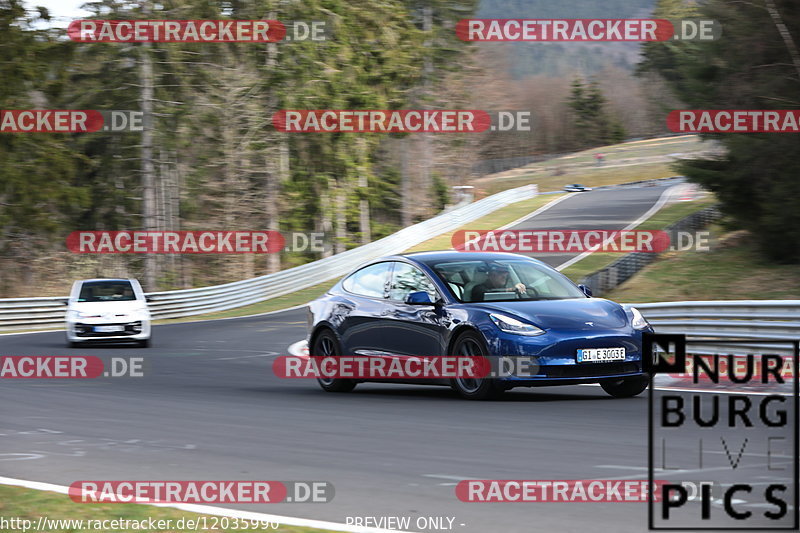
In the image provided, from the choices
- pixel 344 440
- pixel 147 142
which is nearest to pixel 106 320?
pixel 344 440

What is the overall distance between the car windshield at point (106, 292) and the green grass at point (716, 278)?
11.8 m

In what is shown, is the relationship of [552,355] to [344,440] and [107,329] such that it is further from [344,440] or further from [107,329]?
[107,329]

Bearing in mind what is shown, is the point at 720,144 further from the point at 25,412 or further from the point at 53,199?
the point at 53,199

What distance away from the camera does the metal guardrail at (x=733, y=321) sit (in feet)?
50.4

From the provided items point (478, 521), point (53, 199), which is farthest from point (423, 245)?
point (478, 521)

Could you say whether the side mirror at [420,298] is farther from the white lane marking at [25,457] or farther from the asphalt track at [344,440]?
the white lane marking at [25,457]

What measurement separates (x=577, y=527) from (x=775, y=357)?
1.26 m

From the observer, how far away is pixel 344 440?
9625 mm

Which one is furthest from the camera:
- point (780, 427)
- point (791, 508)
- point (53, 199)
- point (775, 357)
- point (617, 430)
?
point (53, 199)

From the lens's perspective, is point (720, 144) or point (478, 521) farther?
point (720, 144)

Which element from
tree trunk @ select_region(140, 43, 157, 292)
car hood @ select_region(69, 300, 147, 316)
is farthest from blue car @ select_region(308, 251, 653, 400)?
tree trunk @ select_region(140, 43, 157, 292)

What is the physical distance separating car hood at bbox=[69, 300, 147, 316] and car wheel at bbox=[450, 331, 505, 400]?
1300cm

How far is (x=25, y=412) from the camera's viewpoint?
12.6 meters

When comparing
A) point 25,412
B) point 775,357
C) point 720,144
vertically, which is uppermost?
point 720,144
